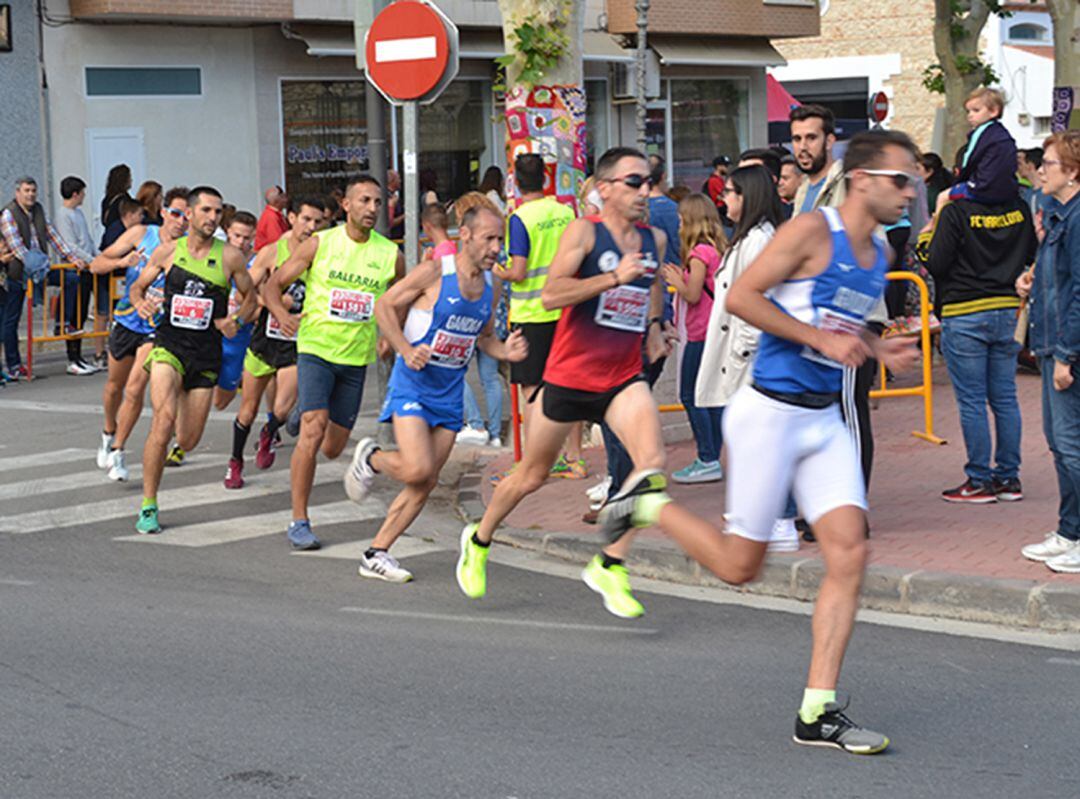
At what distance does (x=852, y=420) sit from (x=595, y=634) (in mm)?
1775

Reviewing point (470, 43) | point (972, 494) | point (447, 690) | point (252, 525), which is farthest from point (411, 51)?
point (470, 43)

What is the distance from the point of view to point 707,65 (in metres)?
34.6

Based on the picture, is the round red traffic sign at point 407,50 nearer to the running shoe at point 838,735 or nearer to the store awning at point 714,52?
the running shoe at point 838,735

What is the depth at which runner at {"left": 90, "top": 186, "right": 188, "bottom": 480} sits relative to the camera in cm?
1144

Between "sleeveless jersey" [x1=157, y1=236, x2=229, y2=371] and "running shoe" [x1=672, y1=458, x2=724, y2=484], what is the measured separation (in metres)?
2.87

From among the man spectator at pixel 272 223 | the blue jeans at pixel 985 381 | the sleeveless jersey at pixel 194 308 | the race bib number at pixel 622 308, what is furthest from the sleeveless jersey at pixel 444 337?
the man spectator at pixel 272 223

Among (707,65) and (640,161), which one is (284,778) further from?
(707,65)

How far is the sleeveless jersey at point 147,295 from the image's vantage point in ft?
35.6

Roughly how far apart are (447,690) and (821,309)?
1.96m

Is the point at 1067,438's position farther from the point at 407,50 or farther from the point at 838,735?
the point at 407,50

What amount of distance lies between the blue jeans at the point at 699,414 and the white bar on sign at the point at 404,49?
2645mm

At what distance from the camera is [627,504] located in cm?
645

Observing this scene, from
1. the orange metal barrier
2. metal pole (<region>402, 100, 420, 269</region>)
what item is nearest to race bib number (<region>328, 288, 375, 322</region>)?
metal pole (<region>402, 100, 420, 269</region>)

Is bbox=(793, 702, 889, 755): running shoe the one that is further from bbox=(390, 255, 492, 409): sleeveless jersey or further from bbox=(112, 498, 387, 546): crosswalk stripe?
bbox=(112, 498, 387, 546): crosswalk stripe
